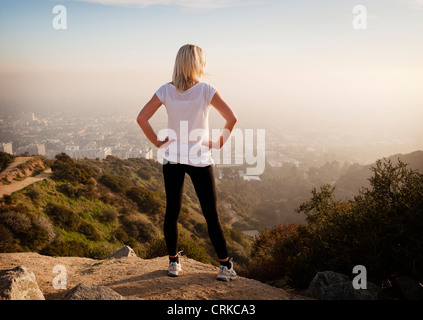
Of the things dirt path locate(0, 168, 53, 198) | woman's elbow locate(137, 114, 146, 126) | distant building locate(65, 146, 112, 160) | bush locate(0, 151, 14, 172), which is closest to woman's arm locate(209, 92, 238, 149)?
woman's elbow locate(137, 114, 146, 126)

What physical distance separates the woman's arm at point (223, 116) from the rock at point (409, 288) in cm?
250

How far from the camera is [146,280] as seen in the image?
348 cm

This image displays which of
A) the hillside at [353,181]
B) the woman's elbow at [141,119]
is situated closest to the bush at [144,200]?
the woman's elbow at [141,119]

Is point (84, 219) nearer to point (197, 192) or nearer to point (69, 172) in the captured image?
point (69, 172)

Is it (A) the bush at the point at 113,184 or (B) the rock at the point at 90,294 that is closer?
(B) the rock at the point at 90,294

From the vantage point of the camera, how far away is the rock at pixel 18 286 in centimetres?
226

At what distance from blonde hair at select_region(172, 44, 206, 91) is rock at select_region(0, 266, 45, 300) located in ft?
7.37

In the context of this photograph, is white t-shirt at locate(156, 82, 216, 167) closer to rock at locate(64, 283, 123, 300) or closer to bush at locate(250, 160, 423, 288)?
rock at locate(64, 283, 123, 300)

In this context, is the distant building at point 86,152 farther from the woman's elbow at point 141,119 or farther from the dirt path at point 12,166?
the woman's elbow at point 141,119

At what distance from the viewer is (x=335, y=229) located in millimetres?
3947

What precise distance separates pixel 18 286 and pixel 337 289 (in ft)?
10.6

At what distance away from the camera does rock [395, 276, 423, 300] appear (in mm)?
2885

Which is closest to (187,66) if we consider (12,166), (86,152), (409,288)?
(409,288)
